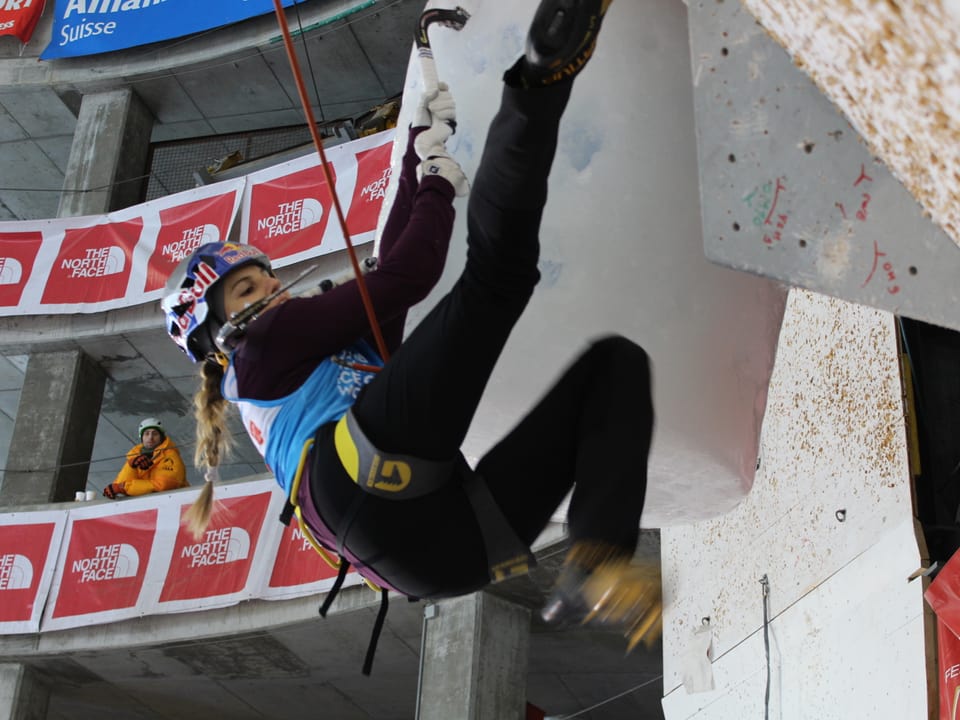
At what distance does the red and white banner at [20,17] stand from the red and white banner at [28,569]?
5360mm

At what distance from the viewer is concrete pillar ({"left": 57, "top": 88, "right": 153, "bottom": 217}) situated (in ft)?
36.6

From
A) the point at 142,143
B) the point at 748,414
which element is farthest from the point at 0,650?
the point at 748,414

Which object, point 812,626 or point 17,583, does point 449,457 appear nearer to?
point 812,626

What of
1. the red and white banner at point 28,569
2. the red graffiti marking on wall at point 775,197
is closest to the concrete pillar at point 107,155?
the red and white banner at point 28,569

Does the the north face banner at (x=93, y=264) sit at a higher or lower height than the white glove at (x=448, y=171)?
lower

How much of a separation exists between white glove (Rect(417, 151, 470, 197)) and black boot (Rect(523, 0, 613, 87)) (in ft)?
1.58

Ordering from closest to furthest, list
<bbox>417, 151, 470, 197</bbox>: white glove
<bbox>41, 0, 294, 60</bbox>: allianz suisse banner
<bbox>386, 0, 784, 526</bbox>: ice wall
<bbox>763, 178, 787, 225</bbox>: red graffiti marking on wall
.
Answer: <bbox>763, 178, 787, 225</bbox>: red graffiti marking on wall < <bbox>417, 151, 470, 197</bbox>: white glove < <bbox>386, 0, 784, 526</bbox>: ice wall < <bbox>41, 0, 294, 60</bbox>: allianz suisse banner

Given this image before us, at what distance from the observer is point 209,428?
7.94 ft

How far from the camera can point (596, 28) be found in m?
1.72

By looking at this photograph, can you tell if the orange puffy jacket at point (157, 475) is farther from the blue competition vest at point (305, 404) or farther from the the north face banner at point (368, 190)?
the blue competition vest at point (305, 404)

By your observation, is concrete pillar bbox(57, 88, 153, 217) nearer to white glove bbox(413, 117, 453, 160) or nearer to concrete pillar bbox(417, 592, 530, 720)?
concrete pillar bbox(417, 592, 530, 720)

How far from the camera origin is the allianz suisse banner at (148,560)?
26.1 ft

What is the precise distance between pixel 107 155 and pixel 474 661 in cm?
670

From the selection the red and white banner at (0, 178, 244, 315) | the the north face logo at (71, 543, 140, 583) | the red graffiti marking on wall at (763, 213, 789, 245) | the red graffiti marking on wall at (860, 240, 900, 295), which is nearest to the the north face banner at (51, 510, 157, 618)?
the the north face logo at (71, 543, 140, 583)
